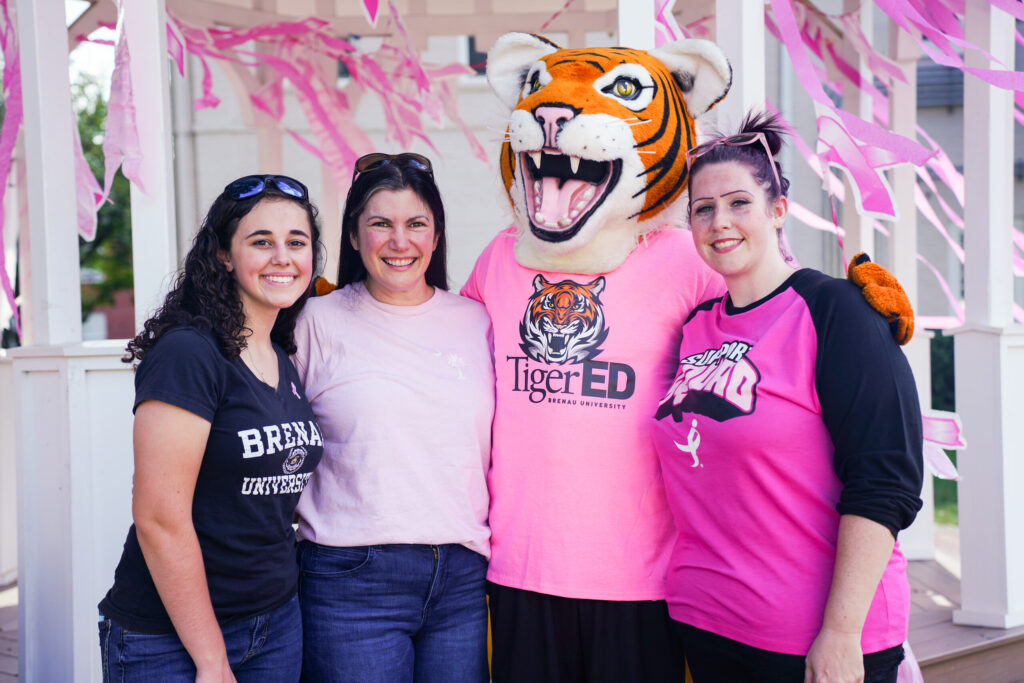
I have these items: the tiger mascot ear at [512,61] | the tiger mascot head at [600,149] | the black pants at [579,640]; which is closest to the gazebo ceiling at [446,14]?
the tiger mascot ear at [512,61]

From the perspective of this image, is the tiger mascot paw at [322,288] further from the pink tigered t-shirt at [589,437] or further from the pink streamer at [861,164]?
the pink streamer at [861,164]

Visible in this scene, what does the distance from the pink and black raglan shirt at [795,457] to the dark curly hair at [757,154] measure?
0.76ft

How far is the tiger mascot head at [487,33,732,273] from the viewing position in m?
2.30

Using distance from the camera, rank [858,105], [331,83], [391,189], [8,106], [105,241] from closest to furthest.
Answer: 1. [391,189]
2. [8,106]
3. [858,105]
4. [331,83]
5. [105,241]

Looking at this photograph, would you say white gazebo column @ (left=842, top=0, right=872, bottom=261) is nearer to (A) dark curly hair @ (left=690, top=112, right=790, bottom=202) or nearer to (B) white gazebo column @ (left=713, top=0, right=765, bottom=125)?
(B) white gazebo column @ (left=713, top=0, right=765, bottom=125)

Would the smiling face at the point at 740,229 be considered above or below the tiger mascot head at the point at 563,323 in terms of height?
above

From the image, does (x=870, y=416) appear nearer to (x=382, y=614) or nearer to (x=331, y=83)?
(x=382, y=614)

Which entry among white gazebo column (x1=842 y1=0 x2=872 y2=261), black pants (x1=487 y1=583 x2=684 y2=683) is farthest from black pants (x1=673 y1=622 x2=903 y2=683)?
white gazebo column (x1=842 y1=0 x2=872 y2=261)

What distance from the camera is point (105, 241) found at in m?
13.7

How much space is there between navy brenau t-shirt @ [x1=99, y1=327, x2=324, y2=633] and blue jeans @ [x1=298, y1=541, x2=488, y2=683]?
18cm

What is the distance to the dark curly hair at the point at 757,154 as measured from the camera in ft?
6.48

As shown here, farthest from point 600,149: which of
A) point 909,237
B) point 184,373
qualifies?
point 909,237

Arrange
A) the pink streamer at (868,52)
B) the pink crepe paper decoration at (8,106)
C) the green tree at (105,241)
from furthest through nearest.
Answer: the green tree at (105,241) → the pink streamer at (868,52) → the pink crepe paper decoration at (8,106)

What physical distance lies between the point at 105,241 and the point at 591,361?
1346 centimetres
